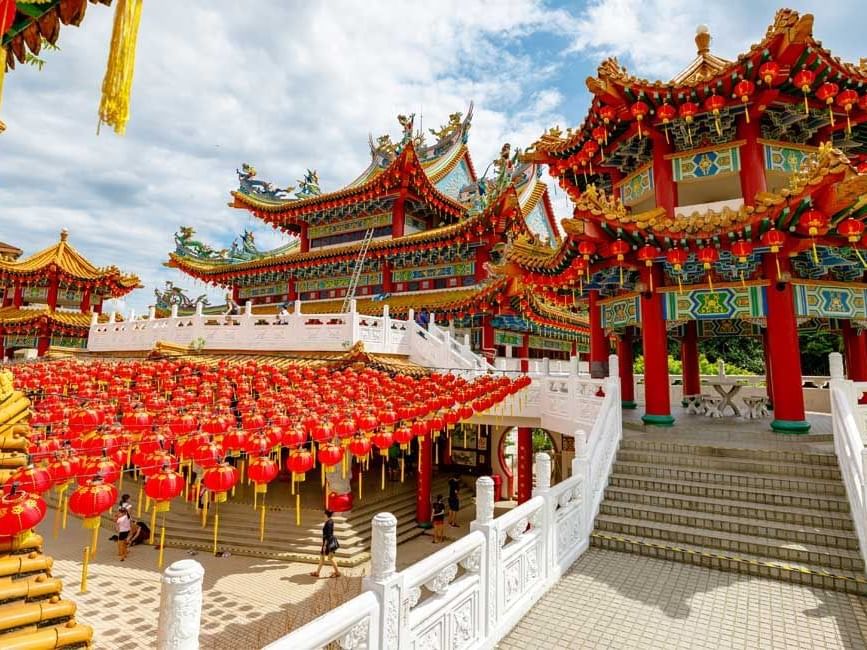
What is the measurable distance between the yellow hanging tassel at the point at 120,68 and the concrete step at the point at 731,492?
24.9ft

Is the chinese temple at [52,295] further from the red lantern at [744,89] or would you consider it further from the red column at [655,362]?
the red lantern at [744,89]

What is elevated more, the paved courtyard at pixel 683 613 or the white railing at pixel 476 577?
the white railing at pixel 476 577

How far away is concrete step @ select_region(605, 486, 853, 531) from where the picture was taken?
575 cm

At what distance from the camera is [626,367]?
A: 39.3 ft

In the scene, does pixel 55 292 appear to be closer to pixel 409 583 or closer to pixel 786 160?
pixel 409 583

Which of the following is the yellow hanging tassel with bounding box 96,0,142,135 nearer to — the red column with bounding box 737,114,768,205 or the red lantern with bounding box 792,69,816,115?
the red column with bounding box 737,114,768,205

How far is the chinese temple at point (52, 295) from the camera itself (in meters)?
24.8

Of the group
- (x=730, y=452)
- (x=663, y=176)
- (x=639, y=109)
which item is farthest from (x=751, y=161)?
(x=730, y=452)

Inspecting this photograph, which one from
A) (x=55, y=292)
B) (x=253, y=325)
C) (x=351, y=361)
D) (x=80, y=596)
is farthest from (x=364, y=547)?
(x=55, y=292)

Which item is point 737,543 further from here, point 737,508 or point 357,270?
point 357,270

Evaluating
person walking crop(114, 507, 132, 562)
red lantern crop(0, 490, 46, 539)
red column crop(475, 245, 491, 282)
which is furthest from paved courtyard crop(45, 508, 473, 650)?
red column crop(475, 245, 491, 282)

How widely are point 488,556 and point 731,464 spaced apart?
482cm

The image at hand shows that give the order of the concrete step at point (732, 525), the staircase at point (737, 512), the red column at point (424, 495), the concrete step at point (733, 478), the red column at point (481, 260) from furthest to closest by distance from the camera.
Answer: the red column at point (481, 260) → the red column at point (424, 495) → the concrete step at point (733, 478) → the concrete step at point (732, 525) → the staircase at point (737, 512)

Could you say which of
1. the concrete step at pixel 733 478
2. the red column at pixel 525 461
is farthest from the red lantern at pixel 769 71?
the red column at pixel 525 461
